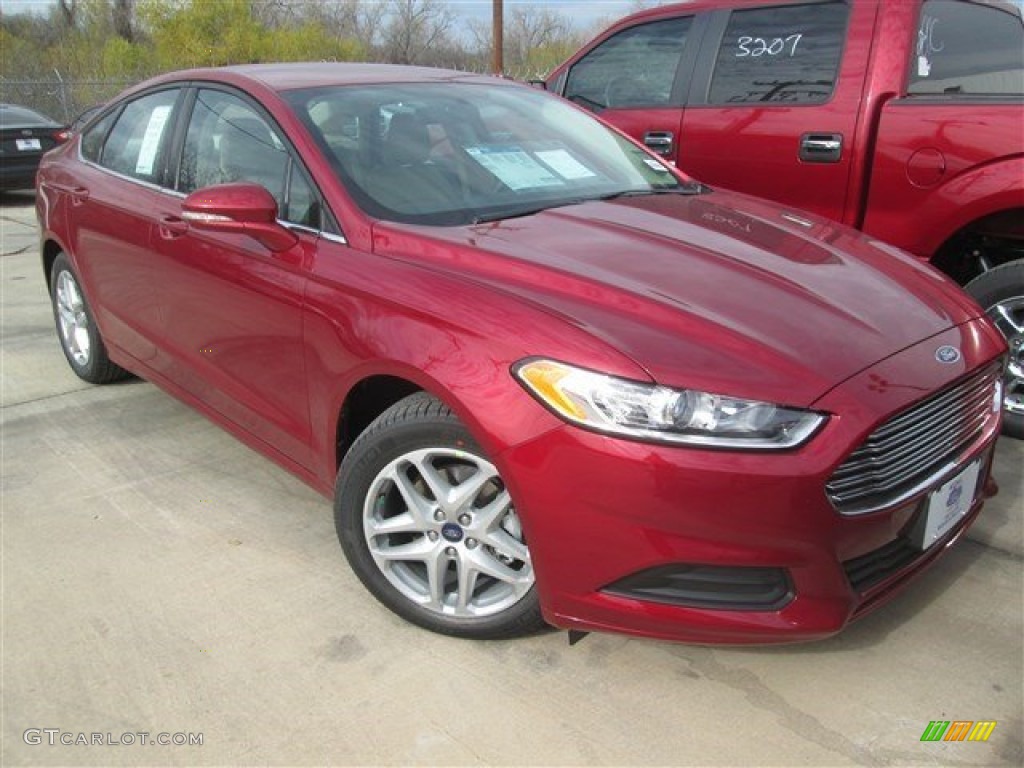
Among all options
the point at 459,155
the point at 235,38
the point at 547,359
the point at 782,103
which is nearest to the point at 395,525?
the point at 547,359

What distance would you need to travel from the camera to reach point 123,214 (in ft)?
12.1

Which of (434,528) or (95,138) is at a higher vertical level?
(95,138)

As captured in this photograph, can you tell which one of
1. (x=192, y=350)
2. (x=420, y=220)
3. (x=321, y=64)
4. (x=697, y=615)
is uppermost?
(x=321, y=64)

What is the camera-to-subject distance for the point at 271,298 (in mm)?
2809

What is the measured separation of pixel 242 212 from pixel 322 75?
0.92 meters

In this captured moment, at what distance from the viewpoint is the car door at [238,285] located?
9.11 ft

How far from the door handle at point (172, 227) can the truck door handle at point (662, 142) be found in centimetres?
257

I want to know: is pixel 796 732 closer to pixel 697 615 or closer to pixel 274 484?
pixel 697 615

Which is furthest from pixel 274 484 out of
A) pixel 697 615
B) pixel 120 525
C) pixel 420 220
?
pixel 697 615

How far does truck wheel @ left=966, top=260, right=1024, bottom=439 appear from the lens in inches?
144

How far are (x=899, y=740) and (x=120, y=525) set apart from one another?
2.61m

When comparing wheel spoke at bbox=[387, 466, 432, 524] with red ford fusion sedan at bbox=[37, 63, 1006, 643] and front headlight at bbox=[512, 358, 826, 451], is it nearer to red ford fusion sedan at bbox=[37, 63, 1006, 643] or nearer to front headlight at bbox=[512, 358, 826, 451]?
red ford fusion sedan at bbox=[37, 63, 1006, 643]

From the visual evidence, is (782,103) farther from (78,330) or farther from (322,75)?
(78,330)

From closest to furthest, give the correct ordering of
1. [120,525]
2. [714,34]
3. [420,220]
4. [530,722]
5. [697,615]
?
[697,615]
[530,722]
[420,220]
[120,525]
[714,34]
